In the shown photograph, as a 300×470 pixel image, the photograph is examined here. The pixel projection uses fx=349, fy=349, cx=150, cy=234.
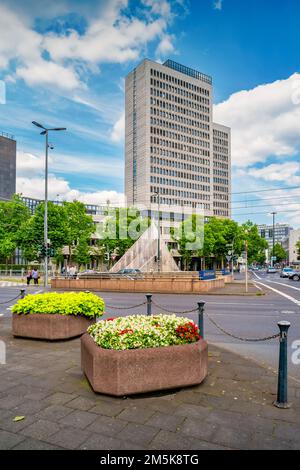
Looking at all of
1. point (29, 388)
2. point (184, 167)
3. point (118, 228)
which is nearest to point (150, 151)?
point (184, 167)

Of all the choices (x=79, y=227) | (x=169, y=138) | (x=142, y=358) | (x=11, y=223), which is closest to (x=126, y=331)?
(x=142, y=358)

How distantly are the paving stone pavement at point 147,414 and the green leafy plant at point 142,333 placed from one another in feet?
2.43

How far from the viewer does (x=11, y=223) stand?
193 ft

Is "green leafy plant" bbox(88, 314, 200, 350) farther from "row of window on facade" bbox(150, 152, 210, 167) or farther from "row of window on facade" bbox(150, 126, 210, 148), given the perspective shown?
"row of window on facade" bbox(150, 126, 210, 148)

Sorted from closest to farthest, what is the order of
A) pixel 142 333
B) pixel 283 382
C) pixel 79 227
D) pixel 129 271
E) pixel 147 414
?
1. pixel 147 414
2. pixel 283 382
3. pixel 142 333
4. pixel 129 271
5. pixel 79 227

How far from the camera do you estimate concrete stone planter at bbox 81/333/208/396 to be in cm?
517

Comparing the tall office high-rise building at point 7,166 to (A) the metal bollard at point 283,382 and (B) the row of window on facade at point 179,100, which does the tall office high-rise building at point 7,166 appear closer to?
(B) the row of window on facade at point 179,100

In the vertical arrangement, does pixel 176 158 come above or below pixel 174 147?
below

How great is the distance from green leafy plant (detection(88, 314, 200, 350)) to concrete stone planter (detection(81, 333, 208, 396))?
178 millimetres

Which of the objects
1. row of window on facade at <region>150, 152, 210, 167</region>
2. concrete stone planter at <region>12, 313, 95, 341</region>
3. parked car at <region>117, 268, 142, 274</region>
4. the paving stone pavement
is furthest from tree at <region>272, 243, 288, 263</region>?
the paving stone pavement

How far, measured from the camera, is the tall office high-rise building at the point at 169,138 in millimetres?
113688

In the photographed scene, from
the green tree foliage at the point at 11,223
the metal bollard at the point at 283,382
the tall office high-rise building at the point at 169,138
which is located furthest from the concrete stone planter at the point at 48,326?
the tall office high-rise building at the point at 169,138

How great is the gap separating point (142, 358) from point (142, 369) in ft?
0.54

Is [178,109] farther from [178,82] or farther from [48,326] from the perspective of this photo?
[48,326]
